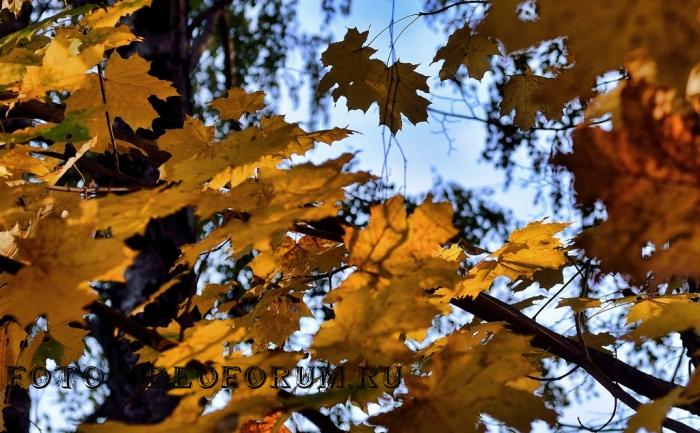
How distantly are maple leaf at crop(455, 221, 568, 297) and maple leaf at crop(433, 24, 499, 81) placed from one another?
55 centimetres

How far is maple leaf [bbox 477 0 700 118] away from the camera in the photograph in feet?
2.09

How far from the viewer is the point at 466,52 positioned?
1817 mm

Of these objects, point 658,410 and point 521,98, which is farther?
point 521,98

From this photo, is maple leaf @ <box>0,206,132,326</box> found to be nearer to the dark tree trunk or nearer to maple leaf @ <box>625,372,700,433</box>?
maple leaf @ <box>625,372,700,433</box>

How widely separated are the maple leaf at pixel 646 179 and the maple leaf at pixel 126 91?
1103mm

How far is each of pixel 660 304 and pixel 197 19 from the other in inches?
112

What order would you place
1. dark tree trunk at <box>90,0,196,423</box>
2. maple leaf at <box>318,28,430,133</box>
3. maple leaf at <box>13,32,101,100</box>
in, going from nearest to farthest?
maple leaf at <box>13,32,101,100</box> → maple leaf at <box>318,28,430,133</box> → dark tree trunk at <box>90,0,196,423</box>

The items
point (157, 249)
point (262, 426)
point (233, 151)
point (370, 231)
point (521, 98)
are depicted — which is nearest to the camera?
point (370, 231)

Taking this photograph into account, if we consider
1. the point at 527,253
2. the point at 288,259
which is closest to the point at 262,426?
the point at 288,259

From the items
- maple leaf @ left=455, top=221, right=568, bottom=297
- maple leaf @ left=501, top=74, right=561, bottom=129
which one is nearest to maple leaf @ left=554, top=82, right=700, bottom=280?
maple leaf @ left=455, top=221, right=568, bottom=297

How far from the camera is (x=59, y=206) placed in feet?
4.03

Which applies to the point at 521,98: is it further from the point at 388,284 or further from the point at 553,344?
the point at 388,284

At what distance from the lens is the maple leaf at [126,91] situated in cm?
154

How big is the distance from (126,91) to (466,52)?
825 millimetres
